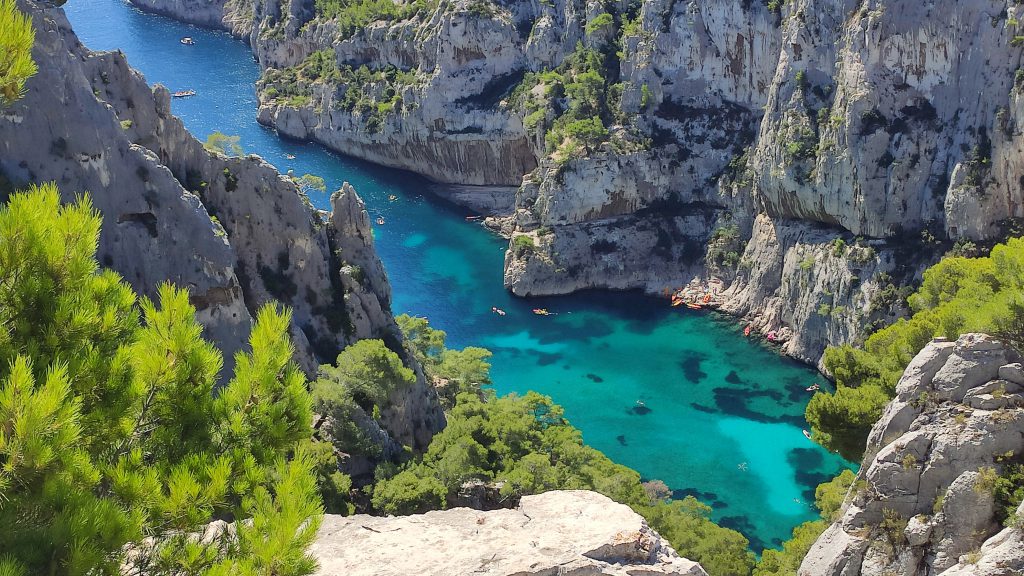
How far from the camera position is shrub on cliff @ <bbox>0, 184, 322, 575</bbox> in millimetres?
11453

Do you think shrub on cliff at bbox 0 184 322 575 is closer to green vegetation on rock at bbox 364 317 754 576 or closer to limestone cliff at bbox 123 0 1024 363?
green vegetation on rock at bbox 364 317 754 576

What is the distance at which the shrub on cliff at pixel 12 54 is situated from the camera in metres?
12.7

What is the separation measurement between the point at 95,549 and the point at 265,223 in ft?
93.5

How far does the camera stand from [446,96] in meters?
89.1

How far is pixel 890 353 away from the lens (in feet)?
117

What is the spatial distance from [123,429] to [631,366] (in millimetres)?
50656

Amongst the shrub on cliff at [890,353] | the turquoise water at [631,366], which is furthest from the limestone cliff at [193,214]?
the shrub on cliff at [890,353]

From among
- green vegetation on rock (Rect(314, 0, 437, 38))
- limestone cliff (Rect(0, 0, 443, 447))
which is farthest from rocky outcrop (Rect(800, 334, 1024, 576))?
green vegetation on rock (Rect(314, 0, 437, 38))

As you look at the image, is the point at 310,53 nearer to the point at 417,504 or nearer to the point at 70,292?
the point at 417,504

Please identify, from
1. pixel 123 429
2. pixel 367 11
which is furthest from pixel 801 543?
pixel 367 11

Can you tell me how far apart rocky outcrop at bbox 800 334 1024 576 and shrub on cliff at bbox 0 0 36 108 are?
64.5 feet

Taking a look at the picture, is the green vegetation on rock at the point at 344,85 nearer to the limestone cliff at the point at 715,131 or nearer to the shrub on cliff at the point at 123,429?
the limestone cliff at the point at 715,131

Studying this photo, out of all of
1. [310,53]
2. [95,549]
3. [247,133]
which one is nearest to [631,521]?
[95,549]

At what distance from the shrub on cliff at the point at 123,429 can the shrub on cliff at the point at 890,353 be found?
71.1ft
